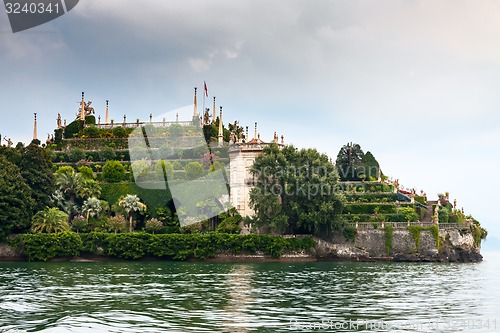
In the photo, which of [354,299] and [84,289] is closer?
[354,299]

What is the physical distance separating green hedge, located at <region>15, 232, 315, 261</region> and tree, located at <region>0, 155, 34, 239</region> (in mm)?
1708

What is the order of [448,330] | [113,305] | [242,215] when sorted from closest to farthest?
[448,330], [113,305], [242,215]

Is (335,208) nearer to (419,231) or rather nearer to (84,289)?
(419,231)

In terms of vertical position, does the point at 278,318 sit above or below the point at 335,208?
below

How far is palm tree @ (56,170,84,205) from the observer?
284ft

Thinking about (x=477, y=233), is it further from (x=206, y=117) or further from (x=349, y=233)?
(x=206, y=117)

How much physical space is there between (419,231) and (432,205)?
34.6 ft

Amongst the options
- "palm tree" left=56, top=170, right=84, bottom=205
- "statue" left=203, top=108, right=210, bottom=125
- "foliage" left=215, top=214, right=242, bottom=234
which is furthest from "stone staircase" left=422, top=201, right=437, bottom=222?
"palm tree" left=56, top=170, right=84, bottom=205

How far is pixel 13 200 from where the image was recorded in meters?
75.6

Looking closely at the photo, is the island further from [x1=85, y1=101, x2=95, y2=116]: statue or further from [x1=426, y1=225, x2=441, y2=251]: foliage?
[x1=85, y1=101, x2=95, y2=116]: statue

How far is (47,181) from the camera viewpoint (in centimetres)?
8225

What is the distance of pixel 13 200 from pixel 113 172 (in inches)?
765

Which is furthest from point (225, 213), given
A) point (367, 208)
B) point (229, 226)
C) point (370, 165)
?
point (370, 165)

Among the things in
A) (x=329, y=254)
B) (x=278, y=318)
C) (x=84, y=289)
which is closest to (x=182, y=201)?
(x=329, y=254)
